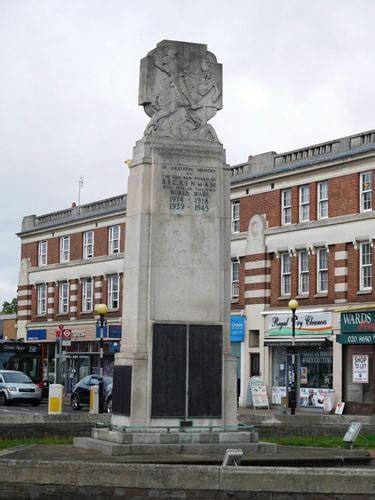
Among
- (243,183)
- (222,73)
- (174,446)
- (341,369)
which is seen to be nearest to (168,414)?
(174,446)

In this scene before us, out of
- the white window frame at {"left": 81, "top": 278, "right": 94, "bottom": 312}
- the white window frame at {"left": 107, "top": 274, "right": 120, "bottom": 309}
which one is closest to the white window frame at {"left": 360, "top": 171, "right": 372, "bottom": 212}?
the white window frame at {"left": 107, "top": 274, "right": 120, "bottom": 309}

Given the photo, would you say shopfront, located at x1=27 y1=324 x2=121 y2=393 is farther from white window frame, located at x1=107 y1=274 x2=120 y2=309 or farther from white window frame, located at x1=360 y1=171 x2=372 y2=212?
white window frame, located at x1=360 y1=171 x2=372 y2=212

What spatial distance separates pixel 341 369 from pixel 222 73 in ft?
90.8

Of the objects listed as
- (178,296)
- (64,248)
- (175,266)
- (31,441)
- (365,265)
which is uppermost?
(64,248)

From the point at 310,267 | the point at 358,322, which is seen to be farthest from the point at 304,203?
the point at 358,322

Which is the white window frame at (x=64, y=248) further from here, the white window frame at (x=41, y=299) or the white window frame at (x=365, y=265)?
the white window frame at (x=365, y=265)

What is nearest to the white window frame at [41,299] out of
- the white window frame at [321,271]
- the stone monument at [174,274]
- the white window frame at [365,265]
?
the white window frame at [321,271]

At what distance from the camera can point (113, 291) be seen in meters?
62.7

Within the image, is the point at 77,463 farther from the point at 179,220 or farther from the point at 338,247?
the point at 338,247

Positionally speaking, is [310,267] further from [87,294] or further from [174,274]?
[174,274]

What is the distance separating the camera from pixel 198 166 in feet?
63.3

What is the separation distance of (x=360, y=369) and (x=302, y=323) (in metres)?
4.61

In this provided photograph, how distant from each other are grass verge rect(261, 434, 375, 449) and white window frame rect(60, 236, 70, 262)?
4626 centimetres

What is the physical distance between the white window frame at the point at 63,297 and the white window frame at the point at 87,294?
2.15 metres
